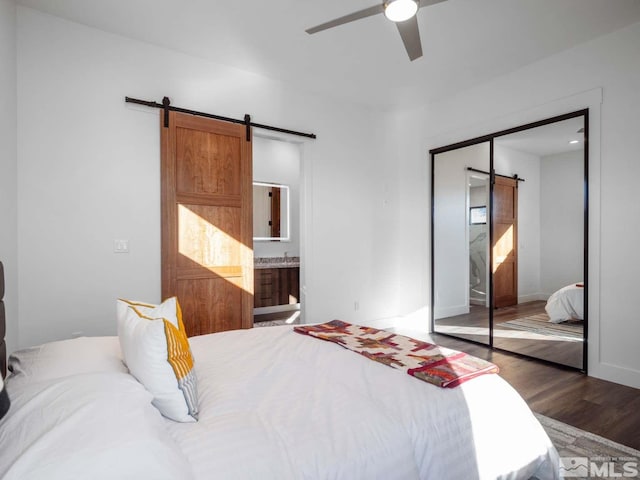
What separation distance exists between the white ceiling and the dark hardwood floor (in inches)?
117

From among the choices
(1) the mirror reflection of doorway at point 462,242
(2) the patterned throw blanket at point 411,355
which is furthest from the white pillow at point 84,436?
(1) the mirror reflection of doorway at point 462,242

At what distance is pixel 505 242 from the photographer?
3891mm

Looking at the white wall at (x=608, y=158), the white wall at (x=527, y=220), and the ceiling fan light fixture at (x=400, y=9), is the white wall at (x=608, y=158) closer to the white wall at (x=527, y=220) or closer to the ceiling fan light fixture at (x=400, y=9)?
the white wall at (x=527, y=220)

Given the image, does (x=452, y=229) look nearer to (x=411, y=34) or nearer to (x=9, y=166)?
(x=411, y=34)

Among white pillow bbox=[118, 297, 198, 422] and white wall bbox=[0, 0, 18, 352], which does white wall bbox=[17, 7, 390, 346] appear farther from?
white pillow bbox=[118, 297, 198, 422]

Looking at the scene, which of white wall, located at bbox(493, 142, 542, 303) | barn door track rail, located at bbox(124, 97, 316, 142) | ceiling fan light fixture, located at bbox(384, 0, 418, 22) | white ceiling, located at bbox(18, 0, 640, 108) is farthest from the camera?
white wall, located at bbox(493, 142, 542, 303)

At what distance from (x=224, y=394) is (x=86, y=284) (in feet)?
7.20

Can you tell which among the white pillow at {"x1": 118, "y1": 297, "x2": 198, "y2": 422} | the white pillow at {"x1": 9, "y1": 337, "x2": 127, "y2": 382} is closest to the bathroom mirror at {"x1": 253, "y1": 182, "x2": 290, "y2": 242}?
the white pillow at {"x1": 9, "y1": 337, "x2": 127, "y2": 382}

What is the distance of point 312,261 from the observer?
14.0 feet

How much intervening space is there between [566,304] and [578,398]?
984 millimetres

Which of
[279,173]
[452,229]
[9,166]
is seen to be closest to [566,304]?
[452,229]

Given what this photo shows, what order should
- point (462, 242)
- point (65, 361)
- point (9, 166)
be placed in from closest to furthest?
point (65, 361) < point (9, 166) < point (462, 242)

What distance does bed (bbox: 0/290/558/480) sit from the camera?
0.84 metres

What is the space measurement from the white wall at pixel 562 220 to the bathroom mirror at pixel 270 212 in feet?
12.8
